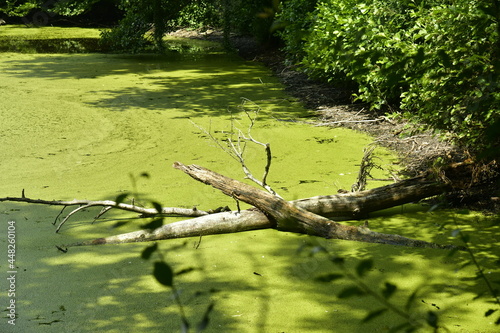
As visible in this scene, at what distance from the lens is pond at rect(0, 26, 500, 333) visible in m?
2.64

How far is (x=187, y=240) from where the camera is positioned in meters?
3.52

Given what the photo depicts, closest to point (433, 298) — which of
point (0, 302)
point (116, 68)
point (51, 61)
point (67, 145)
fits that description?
point (0, 302)

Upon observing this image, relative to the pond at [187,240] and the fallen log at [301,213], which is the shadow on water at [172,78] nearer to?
the pond at [187,240]

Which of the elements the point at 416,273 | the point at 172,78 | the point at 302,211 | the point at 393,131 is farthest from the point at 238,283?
the point at 172,78

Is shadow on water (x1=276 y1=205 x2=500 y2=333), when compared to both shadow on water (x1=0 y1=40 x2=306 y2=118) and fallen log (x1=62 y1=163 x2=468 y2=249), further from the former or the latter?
shadow on water (x1=0 y1=40 x2=306 y2=118)

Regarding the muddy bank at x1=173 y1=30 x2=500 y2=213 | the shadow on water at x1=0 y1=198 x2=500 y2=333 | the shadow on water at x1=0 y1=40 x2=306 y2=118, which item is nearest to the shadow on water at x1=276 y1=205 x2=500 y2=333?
the shadow on water at x1=0 y1=198 x2=500 y2=333

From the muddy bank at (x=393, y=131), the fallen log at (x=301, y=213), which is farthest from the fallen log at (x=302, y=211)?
the muddy bank at (x=393, y=131)

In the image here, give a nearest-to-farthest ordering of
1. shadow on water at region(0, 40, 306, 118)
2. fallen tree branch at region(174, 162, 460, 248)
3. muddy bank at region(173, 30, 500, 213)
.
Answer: fallen tree branch at region(174, 162, 460, 248) < muddy bank at region(173, 30, 500, 213) < shadow on water at region(0, 40, 306, 118)

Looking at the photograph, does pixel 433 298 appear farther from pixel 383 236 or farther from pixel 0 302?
pixel 0 302

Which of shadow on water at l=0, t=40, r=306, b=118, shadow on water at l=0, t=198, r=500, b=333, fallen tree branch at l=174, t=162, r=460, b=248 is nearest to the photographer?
shadow on water at l=0, t=198, r=500, b=333

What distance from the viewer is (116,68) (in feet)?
33.8

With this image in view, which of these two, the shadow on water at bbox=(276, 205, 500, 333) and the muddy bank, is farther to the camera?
the muddy bank

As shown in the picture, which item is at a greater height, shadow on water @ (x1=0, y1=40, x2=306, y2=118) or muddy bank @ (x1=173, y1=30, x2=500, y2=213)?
muddy bank @ (x1=173, y1=30, x2=500, y2=213)

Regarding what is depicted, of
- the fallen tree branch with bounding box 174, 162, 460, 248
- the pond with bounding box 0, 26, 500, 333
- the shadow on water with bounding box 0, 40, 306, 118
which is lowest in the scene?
the shadow on water with bounding box 0, 40, 306, 118
